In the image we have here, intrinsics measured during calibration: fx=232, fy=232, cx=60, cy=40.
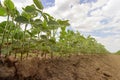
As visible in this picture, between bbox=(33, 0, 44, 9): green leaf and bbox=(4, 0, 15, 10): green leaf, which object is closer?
bbox=(4, 0, 15, 10): green leaf

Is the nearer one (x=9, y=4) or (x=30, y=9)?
(x=9, y=4)

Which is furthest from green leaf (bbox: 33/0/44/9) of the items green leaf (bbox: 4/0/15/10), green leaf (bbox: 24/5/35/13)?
green leaf (bbox: 4/0/15/10)

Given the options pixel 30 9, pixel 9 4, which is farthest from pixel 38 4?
pixel 9 4

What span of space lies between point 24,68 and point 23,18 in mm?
489

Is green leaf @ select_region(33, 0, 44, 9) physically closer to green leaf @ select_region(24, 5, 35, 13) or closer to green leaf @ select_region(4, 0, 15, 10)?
green leaf @ select_region(24, 5, 35, 13)

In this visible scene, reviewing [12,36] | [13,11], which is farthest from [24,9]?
[12,36]

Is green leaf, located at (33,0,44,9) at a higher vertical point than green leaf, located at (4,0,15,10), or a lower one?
higher

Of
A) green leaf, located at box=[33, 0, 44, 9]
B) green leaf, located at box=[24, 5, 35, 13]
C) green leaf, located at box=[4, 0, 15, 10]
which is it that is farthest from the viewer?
green leaf, located at box=[33, 0, 44, 9]

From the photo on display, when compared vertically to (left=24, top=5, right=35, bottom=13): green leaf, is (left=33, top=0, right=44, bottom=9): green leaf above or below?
above

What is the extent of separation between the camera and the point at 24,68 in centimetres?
225

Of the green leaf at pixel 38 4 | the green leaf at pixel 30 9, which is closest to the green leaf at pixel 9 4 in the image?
the green leaf at pixel 30 9

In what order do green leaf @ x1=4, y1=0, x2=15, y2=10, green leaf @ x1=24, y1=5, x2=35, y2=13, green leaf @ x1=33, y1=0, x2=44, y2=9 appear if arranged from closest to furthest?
green leaf @ x1=4, y1=0, x2=15, y2=10
green leaf @ x1=24, y1=5, x2=35, y2=13
green leaf @ x1=33, y1=0, x2=44, y2=9

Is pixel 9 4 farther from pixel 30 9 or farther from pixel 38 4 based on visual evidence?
pixel 38 4

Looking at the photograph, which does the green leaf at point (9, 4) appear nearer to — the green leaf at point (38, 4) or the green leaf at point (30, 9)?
the green leaf at point (30, 9)
